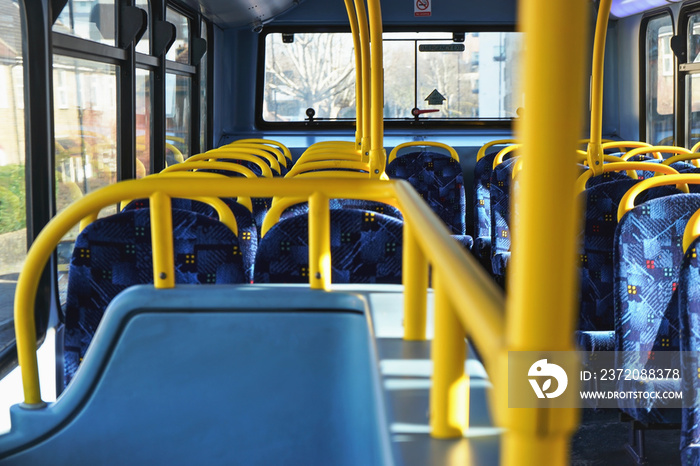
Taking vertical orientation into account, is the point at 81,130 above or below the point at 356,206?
above

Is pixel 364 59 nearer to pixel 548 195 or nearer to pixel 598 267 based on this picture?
pixel 598 267

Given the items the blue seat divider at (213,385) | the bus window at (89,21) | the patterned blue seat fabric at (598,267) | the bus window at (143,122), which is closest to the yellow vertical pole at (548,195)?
the blue seat divider at (213,385)

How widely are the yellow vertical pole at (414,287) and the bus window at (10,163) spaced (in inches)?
65.4

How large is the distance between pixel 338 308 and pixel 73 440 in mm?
596

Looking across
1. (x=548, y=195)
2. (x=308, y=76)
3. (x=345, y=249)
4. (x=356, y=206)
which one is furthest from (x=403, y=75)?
(x=548, y=195)

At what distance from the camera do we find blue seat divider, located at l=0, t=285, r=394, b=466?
1497 millimetres

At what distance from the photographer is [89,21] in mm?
3586

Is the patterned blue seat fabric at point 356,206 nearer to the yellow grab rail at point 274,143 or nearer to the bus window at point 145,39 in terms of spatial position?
the bus window at point 145,39

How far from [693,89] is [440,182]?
2.71 meters

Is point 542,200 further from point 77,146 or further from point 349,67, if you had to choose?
point 349,67

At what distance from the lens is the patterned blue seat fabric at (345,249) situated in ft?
6.47

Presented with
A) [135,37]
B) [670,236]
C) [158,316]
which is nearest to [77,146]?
[135,37]

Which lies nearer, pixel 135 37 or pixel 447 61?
pixel 135 37

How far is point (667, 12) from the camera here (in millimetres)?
6574
